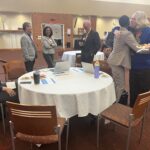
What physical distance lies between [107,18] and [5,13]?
4.34 metres

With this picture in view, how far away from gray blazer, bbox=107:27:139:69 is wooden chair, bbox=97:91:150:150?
0.76 meters

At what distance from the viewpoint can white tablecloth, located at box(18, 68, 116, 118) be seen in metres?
1.97

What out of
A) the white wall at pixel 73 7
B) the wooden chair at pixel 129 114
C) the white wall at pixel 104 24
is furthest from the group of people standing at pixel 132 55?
the white wall at pixel 104 24

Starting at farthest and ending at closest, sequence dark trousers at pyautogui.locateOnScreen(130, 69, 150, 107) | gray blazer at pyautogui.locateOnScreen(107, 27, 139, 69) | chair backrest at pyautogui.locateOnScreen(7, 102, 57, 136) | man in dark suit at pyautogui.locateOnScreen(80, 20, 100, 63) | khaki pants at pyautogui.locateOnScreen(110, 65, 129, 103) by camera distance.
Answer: man in dark suit at pyautogui.locateOnScreen(80, 20, 100, 63)
khaki pants at pyautogui.locateOnScreen(110, 65, 129, 103)
dark trousers at pyautogui.locateOnScreen(130, 69, 150, 107)
gray blazer at pyautogui.locateOnScreen(107, 27, 139, 69)
chair backrest at pyautogui.locateOnScreen(7, 102, 57, 136)

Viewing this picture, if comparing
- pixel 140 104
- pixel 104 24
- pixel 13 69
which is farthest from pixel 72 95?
pixel 104 24

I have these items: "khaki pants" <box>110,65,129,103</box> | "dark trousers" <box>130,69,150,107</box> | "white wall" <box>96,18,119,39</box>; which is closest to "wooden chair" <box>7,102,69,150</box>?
"khaki pants" <box>110,65,129,103</box>

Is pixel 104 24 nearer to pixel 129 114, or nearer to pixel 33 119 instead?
pixel 129 114

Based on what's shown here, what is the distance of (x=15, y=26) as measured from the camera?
7539 mm

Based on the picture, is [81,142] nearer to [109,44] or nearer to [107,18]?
[109,44]

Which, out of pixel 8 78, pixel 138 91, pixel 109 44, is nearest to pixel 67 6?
pixel 109 44

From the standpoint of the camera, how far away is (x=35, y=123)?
158cm

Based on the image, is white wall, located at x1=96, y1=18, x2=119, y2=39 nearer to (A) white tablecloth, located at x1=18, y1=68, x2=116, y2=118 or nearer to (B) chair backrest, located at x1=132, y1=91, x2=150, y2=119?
(A) white tablecloth, located at x1=18, y1=68, x2=116, y2=118

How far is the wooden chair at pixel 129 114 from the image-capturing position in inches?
70.3

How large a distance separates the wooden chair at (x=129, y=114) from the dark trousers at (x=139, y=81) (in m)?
0.75
